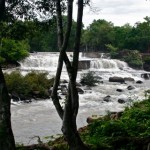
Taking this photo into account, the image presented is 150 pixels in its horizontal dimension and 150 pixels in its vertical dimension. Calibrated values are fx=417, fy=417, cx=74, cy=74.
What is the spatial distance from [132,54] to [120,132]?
143 ft

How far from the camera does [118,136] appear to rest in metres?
9.02

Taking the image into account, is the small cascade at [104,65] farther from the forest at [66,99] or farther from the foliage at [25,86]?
the forest at [66,99]

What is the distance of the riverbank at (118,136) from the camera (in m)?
8.05

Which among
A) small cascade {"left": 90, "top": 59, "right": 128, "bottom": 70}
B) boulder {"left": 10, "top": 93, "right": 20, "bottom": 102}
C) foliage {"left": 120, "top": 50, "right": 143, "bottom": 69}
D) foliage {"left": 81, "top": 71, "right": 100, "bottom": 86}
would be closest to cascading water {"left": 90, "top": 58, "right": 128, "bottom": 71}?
small cascade {"left": 90, "top": 59, "right": 128, "bottom": 70}

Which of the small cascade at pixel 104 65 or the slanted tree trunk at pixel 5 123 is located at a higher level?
the slanted tree trunk at pixel 5 123

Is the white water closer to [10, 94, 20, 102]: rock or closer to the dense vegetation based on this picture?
[10, 94, 20, 102]: rock

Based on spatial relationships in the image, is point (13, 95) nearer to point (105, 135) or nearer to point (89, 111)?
point (89, 111)

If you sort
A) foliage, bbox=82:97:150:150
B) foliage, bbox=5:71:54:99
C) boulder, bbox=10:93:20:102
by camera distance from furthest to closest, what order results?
foliage, bbox=5:71:54:99
boulder, bbox=10:93:20:102
foliage, bbox=82:97:150:150

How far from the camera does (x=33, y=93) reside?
26.5 meters

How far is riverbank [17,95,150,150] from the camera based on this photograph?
317 inches

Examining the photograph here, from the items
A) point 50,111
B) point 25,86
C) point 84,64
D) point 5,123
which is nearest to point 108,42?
point 84,64

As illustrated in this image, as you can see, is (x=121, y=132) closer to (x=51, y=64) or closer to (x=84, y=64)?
(x=51, y=64)

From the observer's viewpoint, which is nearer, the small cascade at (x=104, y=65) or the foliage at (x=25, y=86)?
the foliage at (x=25, y=86)

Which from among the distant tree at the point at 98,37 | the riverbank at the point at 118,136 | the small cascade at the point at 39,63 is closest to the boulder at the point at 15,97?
the riverbank at the point at 118,136
